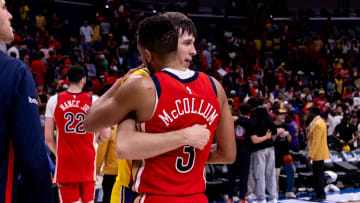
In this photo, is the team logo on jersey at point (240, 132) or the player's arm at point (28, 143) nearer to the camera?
the player's arm at point (28, 143)

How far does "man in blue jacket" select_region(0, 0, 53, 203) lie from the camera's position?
1.77m

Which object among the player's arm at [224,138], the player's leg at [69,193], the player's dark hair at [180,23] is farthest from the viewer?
the player's leg at [69,193]

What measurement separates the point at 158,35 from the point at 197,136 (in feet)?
1.70

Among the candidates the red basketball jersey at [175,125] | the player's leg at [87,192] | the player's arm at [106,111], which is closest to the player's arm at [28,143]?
the player's arm at [106,111]

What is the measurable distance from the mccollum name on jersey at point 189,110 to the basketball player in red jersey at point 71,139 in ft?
10.1

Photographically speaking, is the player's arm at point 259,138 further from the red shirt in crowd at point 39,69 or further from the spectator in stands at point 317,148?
the red shirt in crowd at point 39,69

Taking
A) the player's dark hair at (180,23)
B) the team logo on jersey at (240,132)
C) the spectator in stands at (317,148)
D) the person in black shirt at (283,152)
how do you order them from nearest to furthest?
the player's dark hair at (180,23) < the team logo on jersey at (240,132) < the spectator in stands at (317,148) < the person in black shirt at (283,152)

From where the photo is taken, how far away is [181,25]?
9.07 ft

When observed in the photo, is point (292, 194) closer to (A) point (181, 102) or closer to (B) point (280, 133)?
(B) point (280, 133)

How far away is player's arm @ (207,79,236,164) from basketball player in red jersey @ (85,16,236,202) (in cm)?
15

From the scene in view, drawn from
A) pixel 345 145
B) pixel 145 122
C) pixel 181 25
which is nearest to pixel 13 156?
pixel 145 122

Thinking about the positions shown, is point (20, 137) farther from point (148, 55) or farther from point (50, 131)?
point (50, 131)

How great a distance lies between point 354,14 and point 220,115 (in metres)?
26.5

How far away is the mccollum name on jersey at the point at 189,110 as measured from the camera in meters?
2.22
